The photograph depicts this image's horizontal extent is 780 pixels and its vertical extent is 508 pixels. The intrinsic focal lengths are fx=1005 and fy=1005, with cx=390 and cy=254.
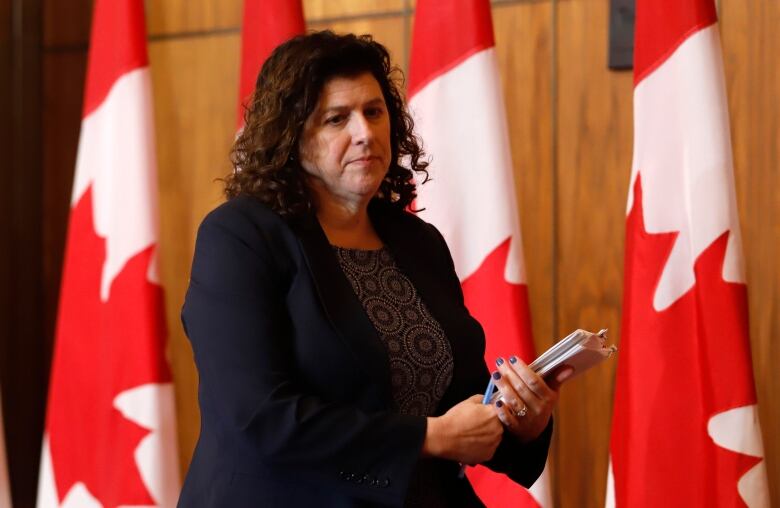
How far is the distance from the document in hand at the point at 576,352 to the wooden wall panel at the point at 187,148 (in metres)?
2.43

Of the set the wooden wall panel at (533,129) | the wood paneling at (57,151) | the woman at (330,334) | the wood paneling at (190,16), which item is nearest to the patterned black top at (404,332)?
the woman at (330,334)

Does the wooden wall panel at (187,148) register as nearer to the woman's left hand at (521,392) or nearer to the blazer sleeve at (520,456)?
the blazer sleeve at (520,456)

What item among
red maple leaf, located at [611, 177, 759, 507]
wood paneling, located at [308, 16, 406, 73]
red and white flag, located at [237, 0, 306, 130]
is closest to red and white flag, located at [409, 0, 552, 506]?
red maple leaf, located at [611, 177, 759, 507]

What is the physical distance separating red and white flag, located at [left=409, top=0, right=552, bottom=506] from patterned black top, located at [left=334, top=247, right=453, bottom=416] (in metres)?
1.03

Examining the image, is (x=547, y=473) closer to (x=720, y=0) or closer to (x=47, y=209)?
(x=720, y=0)

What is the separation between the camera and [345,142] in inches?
70.6

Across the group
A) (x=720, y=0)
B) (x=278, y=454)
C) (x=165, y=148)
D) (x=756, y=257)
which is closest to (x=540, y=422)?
(x=278, y=454)

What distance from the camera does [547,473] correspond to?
2818 millimetres

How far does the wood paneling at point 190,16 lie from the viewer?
3.92m

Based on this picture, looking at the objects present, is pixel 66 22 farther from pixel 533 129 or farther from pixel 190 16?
pixel 533 129

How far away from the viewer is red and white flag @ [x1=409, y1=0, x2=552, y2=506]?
2.83m

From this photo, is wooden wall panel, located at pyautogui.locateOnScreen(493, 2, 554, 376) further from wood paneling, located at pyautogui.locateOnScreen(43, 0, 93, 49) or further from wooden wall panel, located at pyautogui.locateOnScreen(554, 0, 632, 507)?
wood paneling, located at pyautogui.locateOnScreen(43, 0, 93, 49)

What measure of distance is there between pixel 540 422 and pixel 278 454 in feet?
1.66

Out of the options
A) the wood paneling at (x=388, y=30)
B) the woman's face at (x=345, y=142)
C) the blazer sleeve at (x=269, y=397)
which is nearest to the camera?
the blazer sleeve at (x=269, y=397)
